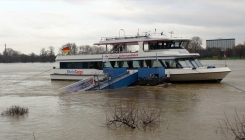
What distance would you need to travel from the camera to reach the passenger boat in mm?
26391

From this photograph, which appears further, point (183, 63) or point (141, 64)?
point (141, 64)

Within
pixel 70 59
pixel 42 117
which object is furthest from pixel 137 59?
pixel 42 117

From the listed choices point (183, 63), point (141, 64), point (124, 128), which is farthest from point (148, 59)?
point (124, 128)

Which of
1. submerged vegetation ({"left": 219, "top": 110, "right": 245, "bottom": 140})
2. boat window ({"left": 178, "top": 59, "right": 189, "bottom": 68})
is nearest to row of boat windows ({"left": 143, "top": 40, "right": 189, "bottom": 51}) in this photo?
boat window ({"left": 178, "top": 59, "right": 189, "bottom": 68})

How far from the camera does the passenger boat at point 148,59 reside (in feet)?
86.6

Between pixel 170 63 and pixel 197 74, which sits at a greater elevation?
pixel 170 63

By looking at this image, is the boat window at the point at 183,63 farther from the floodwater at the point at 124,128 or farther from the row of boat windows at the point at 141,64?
the floodwater at the point at 124,128

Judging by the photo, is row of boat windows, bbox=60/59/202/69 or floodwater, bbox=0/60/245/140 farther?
row of boat windows, bbox=60/59/202/69

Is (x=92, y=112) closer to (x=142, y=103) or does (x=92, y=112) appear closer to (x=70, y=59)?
(x=142, y=103)

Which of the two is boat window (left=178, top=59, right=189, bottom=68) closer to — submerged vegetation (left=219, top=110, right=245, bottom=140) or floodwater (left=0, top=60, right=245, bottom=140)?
floodwater (left=0, top=60, right=245, bottom=140)

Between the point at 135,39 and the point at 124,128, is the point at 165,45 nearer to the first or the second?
the point at 135,39

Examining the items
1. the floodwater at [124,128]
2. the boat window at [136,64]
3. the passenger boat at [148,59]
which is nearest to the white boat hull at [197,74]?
the passenger boat at [148,59]

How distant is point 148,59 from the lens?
27.9m

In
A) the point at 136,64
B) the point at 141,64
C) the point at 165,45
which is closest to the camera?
the point at 165,45
